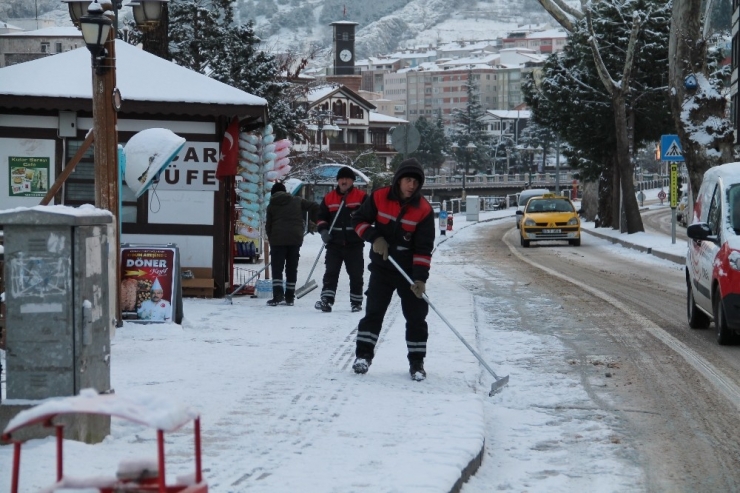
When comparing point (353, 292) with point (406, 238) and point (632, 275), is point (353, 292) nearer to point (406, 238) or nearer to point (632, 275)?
point (406, 238)

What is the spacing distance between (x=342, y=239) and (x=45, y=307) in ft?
29.1

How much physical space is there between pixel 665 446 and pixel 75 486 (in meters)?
4.80

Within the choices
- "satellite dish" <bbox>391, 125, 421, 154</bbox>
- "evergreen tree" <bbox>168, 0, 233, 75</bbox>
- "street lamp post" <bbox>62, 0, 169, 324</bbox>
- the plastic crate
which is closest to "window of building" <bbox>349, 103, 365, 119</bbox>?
"evergreen tree" <bbox>168, 0, 233, 75</bbox>

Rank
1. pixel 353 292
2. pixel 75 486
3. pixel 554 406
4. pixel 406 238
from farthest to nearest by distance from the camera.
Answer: pixel 353 292 < pixel 406 238 < pixel 554 406 < pixel 75 486

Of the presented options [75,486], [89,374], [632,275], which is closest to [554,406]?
[89,374]

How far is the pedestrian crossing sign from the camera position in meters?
32.3

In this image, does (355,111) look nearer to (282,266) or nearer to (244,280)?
(244,280)

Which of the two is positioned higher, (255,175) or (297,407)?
(255,175)

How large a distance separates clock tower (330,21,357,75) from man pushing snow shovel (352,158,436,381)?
162389 mm

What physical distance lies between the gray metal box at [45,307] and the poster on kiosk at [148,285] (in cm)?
650

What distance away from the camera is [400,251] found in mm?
10109

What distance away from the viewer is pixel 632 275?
24.3 m

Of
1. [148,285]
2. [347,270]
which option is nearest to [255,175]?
[347,270]

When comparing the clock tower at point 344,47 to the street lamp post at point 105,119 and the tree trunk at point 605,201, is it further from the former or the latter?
the street lamp post at point 105,119
